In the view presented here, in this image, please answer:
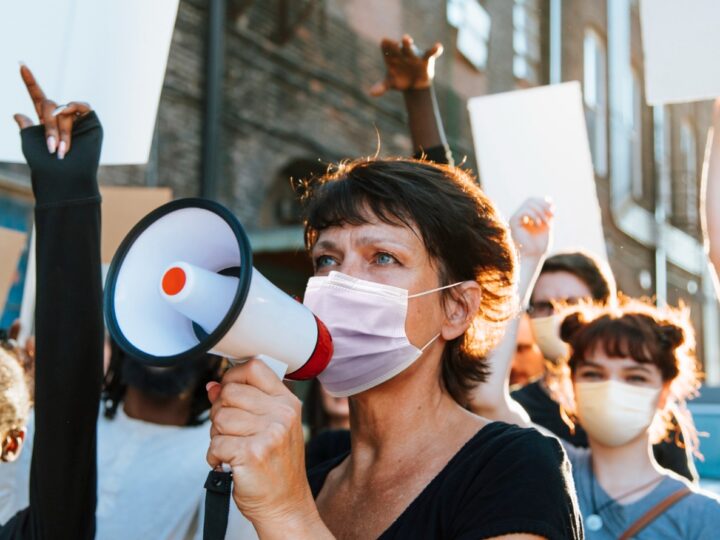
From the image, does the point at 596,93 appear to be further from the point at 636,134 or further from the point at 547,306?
the point at 547,306

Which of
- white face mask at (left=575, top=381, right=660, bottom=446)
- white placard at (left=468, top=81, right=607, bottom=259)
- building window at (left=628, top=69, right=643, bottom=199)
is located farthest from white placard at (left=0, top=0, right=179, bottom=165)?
building window at (left=628, top=69, right=643, bottom=199)

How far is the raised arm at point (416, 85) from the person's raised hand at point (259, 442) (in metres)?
1.55

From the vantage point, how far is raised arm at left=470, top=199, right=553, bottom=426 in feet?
8.18

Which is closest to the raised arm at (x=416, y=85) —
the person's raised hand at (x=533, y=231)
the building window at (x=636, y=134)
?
the person's raised hand at (x=533, y=231)

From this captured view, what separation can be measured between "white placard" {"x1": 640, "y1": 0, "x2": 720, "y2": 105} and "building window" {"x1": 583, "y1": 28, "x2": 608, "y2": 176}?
443 inches

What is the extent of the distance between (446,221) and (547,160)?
1584 millimetres

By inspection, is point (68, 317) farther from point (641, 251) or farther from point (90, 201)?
point (641, 251)

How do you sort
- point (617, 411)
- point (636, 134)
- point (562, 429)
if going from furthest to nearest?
point (636, 134) → point (562, 429) → point (617, 411)

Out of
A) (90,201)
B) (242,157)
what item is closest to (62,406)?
(90,201)

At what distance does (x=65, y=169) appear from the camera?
1.78m

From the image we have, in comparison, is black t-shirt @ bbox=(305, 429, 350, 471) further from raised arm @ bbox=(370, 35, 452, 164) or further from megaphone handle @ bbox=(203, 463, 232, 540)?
raised arm @ bbox=(370, 35, 452, 164)

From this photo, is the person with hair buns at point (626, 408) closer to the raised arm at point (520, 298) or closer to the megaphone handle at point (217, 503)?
the raised arm at point (520, 298)

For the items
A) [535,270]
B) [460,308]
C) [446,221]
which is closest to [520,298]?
[535,270]

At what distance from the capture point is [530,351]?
13.4 ft
